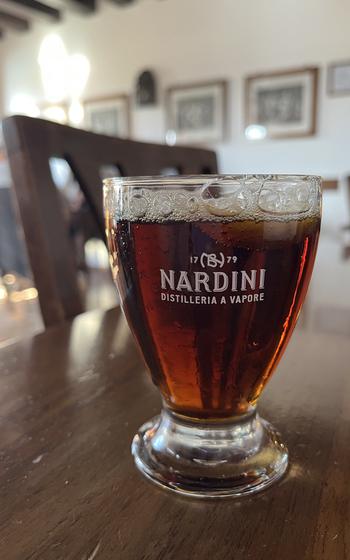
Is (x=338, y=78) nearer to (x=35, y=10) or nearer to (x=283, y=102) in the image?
(x=283, y=102)

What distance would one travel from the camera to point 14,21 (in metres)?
4.43

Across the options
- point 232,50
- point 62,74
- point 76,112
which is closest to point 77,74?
point 62,74

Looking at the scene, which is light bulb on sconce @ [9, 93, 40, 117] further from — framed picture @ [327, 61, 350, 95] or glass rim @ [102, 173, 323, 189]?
glass rim @ [102, 173, 323, 189]

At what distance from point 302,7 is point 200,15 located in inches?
31.1

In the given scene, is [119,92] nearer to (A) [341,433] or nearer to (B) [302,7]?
(B) [302,7]

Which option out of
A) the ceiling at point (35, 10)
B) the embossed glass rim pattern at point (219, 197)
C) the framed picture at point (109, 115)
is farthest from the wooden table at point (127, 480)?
the ceiling at point (35, 10)

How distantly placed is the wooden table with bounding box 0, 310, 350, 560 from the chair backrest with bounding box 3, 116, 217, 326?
0.17m

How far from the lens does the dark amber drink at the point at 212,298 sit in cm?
22

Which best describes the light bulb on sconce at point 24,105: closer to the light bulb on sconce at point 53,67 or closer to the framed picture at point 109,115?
the light bulb on sconce at point 53,67

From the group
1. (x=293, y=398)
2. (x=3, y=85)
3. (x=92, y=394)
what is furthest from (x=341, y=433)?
(x=3, y=85)

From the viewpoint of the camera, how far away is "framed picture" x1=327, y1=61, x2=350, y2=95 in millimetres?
3234

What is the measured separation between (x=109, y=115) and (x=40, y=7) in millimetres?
1052

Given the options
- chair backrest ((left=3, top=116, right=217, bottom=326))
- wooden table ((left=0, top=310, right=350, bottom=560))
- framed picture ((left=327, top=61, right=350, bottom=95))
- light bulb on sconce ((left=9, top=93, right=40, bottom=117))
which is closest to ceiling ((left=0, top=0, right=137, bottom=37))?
light bulb on sconce ((left=9, top=93, right=40, bottom=117))

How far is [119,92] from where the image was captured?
414cm
